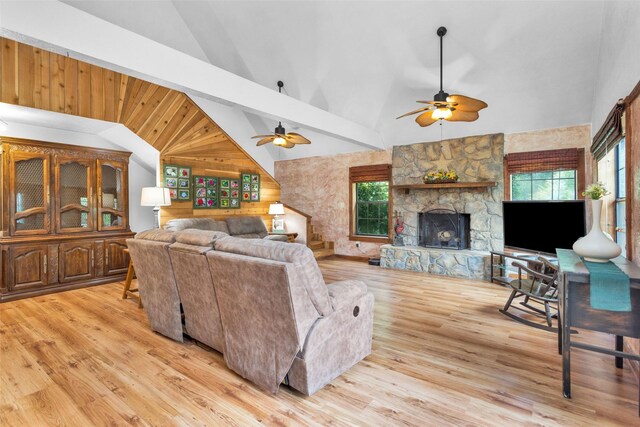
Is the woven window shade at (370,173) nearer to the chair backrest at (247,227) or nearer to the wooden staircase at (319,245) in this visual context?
the wooden staircase at (319,245)

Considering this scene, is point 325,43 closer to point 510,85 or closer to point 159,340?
point 510,85

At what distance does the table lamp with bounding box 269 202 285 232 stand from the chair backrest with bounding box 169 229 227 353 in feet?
15.5

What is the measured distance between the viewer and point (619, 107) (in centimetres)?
261

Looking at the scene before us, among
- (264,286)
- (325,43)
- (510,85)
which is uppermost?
(325,43)

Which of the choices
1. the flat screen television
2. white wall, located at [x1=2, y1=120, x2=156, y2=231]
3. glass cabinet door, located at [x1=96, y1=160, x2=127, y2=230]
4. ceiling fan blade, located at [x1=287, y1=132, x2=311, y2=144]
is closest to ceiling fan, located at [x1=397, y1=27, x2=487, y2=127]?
the flat screen television

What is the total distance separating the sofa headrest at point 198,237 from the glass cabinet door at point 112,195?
3286mm

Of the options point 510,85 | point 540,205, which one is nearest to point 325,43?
point 510,85

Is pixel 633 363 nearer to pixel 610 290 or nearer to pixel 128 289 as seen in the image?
pixel 610 290

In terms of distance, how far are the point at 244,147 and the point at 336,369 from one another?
6019mm

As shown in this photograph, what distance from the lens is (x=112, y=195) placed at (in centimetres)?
521

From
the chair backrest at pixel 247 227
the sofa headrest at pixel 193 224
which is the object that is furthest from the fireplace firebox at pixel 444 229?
the sofa headrest at pixel 193 224

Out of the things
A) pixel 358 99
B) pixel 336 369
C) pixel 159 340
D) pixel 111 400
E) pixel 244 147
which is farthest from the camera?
pixel 244 147

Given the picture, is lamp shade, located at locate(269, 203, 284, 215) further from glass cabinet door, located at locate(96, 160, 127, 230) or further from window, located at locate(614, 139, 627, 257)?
window, located at locate(614, 139, 627, 257)

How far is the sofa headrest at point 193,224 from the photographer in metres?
5.53
